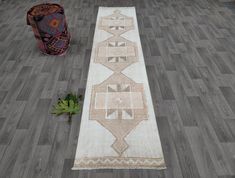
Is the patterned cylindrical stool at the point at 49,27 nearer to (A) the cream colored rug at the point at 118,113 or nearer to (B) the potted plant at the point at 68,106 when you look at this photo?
(A) the cream colored rug at the point at 118,113

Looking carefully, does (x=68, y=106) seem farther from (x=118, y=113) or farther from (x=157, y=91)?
(x=157, y=91)

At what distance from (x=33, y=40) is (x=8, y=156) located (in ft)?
6.58

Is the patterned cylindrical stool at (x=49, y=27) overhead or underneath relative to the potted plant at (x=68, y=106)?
overhead

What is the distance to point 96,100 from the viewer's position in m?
2.51

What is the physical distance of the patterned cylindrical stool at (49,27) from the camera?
9.71ft

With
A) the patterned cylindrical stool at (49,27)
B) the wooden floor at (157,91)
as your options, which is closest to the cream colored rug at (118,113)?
the wooden floor at (157,91)

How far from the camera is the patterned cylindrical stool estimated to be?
116 inches

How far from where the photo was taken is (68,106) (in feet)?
7.95

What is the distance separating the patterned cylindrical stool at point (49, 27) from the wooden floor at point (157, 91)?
0.13 metres

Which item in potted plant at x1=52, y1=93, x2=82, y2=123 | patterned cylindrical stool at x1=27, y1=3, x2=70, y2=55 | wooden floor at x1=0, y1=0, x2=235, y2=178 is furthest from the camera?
patterned cylindrical stool at x1=27, y1=3, x2=70, y2=55

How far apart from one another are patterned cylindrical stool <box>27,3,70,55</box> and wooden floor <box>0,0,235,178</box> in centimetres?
13

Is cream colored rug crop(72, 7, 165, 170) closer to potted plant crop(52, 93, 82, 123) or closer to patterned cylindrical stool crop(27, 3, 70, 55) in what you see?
potted plant crop(52, 93, 82, 123)

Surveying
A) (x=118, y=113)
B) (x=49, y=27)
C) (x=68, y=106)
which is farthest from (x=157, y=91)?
(x=49, y=27)

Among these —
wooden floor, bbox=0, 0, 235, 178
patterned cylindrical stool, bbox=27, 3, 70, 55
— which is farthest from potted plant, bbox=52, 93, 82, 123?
patterned cylindrical stool, bbox=27, 3, 70, 55
